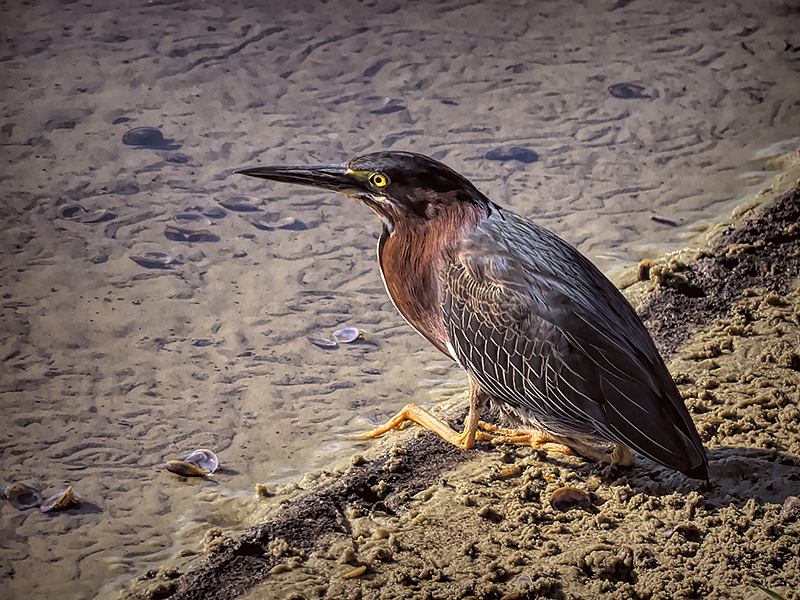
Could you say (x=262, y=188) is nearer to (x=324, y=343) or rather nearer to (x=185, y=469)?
(x=324, y=343)

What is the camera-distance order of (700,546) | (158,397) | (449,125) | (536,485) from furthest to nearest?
(449,125) < (158,397) < (536,485) < (700,546)

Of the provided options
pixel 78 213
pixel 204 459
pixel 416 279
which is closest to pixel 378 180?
pixel 416 279

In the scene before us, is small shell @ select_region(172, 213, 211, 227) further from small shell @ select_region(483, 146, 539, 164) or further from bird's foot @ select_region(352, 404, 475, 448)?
bird's foot @ select_region(352, 404, 475, 448)

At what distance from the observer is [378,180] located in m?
2.77

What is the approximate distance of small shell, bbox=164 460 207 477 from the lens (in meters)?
3.19

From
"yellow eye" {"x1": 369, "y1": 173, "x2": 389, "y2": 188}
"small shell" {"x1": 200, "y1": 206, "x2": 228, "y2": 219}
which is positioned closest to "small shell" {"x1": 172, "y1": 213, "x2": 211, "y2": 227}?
"small shell" {"x1": 200, "y1": 206, "x2": 228, "y2": 219}

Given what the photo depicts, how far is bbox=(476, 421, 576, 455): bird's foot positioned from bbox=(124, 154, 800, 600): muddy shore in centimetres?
4

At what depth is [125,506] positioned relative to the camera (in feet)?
9.95

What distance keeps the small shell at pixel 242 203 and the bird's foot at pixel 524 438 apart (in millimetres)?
2313

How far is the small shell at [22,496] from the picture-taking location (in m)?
3.01

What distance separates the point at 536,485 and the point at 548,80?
4.09 metres

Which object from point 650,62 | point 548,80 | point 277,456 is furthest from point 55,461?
point 650,62

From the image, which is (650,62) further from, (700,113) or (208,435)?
(208,435)

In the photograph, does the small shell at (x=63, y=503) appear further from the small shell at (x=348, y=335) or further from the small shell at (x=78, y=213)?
the small shell at (x=78, y=213)
